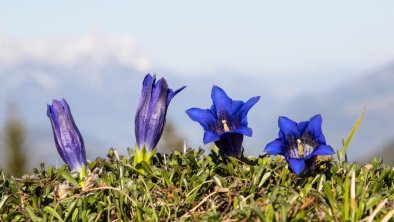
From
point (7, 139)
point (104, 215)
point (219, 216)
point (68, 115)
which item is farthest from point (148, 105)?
point (7, 139)

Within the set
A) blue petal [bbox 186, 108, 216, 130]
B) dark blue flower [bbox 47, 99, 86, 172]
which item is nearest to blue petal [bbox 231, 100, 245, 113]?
blue petal [bbox 186, 108, 216, 130]

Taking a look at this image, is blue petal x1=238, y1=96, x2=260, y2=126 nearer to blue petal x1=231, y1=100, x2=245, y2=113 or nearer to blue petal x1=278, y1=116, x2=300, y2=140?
blue petal x1=231, y1=100, x2=245, y2=113

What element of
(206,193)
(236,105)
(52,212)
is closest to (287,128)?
(236,105)

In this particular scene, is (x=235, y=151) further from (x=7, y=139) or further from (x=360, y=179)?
(x=7, y=139)

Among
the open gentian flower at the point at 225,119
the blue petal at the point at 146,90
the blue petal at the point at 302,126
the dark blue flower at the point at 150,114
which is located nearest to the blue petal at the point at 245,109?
the open gentian flower at the point at 225,119

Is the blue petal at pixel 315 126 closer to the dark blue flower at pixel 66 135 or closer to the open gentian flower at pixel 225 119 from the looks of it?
the open gentian flower at pixel 225 119

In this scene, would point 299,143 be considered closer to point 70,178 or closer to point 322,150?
point 322,150
